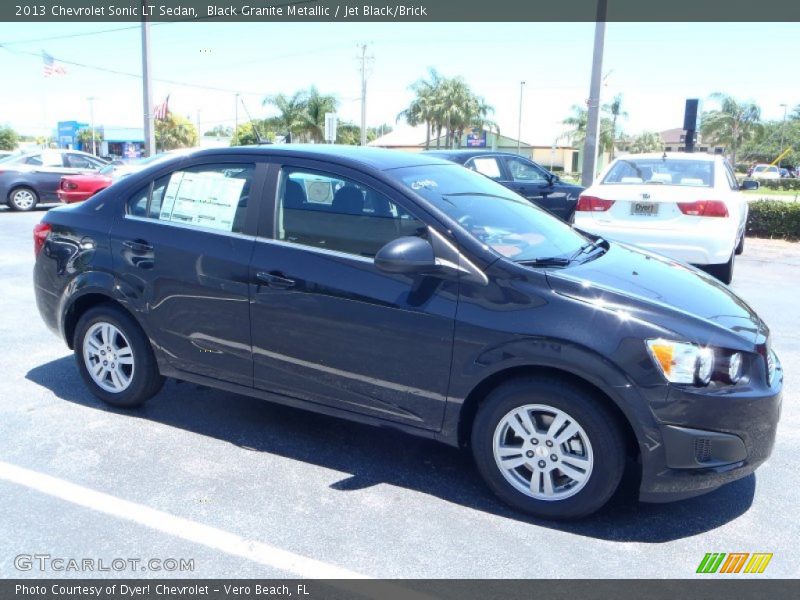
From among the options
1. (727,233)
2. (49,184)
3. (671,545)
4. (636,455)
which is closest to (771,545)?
(671,545)

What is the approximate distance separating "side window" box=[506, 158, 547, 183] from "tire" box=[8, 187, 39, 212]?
477 inches

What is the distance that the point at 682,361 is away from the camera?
10.0 ft

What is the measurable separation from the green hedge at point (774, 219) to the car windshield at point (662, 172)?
234 inches

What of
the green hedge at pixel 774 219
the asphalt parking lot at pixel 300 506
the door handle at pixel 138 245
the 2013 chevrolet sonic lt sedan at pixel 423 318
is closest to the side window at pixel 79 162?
the 2013 chevrolet sonic lt sedan at pixel 423 318

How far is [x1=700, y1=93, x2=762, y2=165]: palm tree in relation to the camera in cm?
6438

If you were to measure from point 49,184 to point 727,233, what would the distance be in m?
15.6

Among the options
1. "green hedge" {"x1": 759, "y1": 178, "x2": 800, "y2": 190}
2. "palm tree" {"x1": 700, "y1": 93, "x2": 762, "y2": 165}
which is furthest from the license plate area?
"palm tree" {"x1": 700, "y1": 93, "x2": 762, "y2": 165}

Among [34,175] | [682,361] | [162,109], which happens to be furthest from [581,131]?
[682,361]

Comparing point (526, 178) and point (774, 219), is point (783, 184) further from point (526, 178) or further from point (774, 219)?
point (526, 178)

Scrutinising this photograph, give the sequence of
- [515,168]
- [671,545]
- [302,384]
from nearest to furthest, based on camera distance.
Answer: [671,545]
[302,384]
[515,168]

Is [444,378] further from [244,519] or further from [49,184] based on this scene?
[49,184]

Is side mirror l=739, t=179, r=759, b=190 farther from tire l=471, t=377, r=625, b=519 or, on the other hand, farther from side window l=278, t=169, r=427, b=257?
tire l=471, t=377, r=625, b=519

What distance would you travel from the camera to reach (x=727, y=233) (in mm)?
7551
